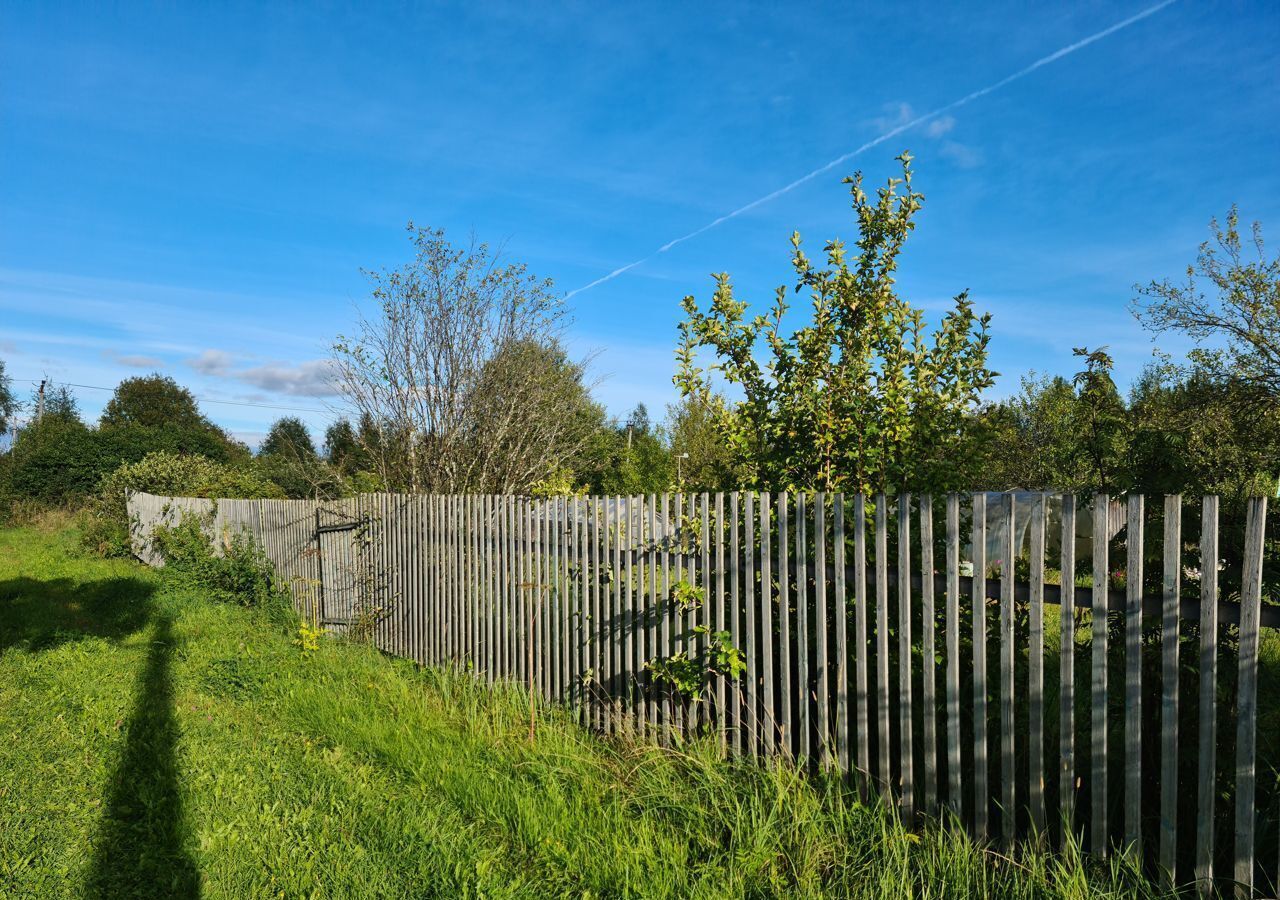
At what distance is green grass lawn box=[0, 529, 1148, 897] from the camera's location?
10.6ft

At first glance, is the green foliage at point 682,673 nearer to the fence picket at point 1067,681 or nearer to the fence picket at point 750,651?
the fence picket at point 750,651

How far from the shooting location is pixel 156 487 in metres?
19.8

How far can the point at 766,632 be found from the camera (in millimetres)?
4059

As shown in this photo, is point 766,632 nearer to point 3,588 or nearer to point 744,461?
point 744,461

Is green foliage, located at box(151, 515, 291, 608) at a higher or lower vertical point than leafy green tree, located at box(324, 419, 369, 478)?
lower

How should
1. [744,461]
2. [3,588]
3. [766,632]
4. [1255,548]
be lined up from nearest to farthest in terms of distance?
[1255,548], [766,632], [744,461], [3,588]

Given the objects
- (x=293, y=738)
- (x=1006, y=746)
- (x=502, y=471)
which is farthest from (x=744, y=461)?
(x=502, y=471)

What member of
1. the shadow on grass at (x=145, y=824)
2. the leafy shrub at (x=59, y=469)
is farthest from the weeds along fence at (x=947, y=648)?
the leafy shrub at (x=59, y=469)

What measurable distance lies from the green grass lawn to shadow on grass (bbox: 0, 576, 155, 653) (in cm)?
225

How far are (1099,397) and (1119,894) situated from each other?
8.15ft

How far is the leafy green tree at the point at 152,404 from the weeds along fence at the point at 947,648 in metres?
50.5

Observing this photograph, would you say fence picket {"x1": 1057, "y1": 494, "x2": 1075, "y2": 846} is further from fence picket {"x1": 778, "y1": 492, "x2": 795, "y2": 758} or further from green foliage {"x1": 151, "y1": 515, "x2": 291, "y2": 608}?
green foliage {"x1": 151, "y1": 515, "x2": 291, "y2": 608}

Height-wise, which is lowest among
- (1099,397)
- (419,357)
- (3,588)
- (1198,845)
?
(3,588)

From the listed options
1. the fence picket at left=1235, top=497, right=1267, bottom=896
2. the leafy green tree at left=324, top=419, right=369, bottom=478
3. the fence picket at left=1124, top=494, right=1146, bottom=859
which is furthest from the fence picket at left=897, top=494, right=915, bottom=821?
the leafy green tree at left=324, top=419, right=369, bottom=478
